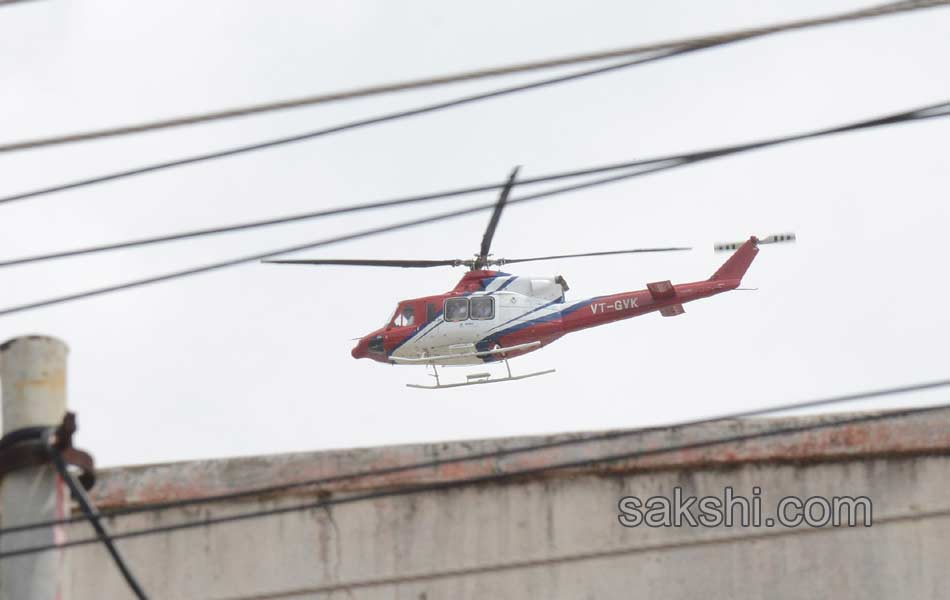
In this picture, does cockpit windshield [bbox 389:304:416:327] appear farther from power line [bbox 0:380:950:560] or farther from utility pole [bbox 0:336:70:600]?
utility pole [bbox 0:336:70:600]

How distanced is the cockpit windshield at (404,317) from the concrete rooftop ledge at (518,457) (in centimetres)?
2074

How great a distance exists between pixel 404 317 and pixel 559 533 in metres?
21.1

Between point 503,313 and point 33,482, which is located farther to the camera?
point 503,313

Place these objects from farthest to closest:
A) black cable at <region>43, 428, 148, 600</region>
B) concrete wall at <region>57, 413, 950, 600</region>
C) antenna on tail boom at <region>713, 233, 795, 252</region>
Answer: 1. antenna on tail boom at <region>713, 233, 795, 252</region>
2. concrete wall at <region>57, 413, 950, 600</region>
3. black cable at <region>43, 428, 148, 600</region>

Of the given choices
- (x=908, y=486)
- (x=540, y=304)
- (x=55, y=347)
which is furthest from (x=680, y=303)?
(x=55, y=347)

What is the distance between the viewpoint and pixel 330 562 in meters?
8.09

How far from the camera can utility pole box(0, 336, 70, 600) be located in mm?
5988

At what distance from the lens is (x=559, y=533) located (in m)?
8.10

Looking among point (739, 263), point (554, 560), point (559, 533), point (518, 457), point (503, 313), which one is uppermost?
point (739, 263)

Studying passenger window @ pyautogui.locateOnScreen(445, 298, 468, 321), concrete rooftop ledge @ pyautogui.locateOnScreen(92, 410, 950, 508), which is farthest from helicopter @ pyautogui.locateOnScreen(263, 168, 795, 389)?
concrete rooftop ledge @ pyautogui.locateOnScreen(92, 410, 950, 508)

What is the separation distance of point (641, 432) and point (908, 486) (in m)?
1.25

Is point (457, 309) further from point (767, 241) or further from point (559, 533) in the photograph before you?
point (559, 533)

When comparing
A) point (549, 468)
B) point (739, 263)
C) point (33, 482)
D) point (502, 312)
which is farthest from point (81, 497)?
point (739, 263)

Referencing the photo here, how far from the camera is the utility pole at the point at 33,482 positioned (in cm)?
599
